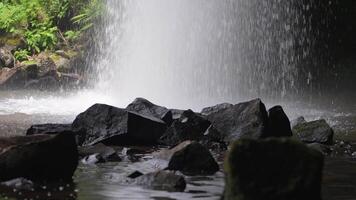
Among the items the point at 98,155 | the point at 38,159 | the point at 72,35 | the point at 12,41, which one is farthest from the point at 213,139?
the point at 12,41

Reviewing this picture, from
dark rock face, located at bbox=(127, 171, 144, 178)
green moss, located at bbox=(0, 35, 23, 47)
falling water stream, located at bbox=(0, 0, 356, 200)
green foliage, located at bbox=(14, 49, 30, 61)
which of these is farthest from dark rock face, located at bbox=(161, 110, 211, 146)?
green moss, located at bbox=(0, 35, 23, 47)

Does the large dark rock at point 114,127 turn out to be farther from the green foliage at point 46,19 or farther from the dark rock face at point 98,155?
the green foliage at point 46,19

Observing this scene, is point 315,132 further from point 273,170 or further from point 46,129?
point 273,170

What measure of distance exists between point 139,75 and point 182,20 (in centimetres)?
320

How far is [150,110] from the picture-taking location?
11.9 meters

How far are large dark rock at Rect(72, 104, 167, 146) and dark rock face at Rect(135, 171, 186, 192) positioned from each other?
3679 millimetres

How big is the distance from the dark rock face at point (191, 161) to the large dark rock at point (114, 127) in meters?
2.87

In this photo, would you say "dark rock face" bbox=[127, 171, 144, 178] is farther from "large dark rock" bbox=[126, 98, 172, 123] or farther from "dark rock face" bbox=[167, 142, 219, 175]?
"large dark rock" bbox=[126, 98, 172, 123]

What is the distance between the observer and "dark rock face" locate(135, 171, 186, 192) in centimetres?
630

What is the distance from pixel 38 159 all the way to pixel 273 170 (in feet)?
9.86

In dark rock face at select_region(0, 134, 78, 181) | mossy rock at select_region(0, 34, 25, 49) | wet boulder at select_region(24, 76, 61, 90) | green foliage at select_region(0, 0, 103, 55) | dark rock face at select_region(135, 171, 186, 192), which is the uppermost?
green foliage at select_region(0, 0, 103, 55)

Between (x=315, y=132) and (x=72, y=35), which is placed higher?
(x=72, y=35)

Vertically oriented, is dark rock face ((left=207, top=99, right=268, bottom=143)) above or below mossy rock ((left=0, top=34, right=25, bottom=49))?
below

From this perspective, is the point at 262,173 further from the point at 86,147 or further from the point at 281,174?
the point at 86,147
